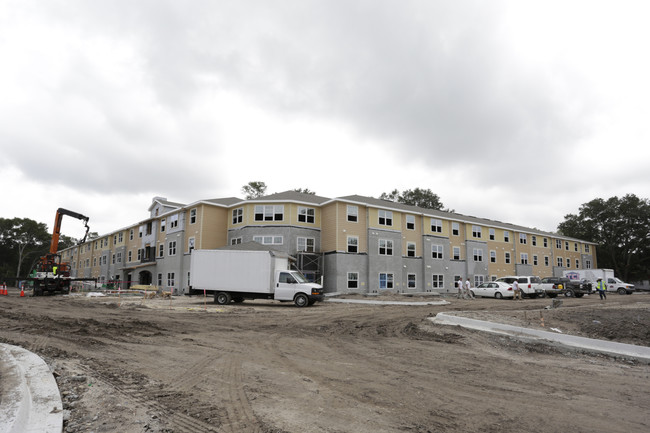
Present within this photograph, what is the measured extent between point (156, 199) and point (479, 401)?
151ft

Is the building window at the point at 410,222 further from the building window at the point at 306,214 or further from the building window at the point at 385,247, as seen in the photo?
the building window at the point at 306,214

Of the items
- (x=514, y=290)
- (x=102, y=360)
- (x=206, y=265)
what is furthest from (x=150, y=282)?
(x=102, y=360)

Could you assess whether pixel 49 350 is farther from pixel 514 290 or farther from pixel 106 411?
pixel 514 290

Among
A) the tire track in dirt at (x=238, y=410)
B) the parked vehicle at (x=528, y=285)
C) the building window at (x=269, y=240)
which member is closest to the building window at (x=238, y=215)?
the building window at (x=269, y=240)

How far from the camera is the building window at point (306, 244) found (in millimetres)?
34750

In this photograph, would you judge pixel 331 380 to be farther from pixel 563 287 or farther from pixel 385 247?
pixel 563 287

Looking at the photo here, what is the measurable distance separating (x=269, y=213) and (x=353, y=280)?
9429mm

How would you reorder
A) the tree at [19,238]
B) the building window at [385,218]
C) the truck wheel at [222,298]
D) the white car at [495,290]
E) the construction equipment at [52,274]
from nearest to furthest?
the truck wheel at [222,298], the construction equipment at [52,274], the white car at [495,290], the building window at [385,218], the tree at [19,238]

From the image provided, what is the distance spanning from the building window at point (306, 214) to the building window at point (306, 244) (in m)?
1.67

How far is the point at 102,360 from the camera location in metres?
7.57

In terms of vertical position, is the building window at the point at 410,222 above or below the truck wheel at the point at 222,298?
above

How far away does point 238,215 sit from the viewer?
36406 millimetres

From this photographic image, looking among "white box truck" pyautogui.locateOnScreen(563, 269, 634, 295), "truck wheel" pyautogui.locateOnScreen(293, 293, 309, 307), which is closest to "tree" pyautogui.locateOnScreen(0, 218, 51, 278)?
"truck wheel" pyautogui.locateOnScreen(293, 293, 309, 307)

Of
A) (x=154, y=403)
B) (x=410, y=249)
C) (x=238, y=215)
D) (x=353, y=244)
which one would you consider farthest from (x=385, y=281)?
(x=154, y=403)
